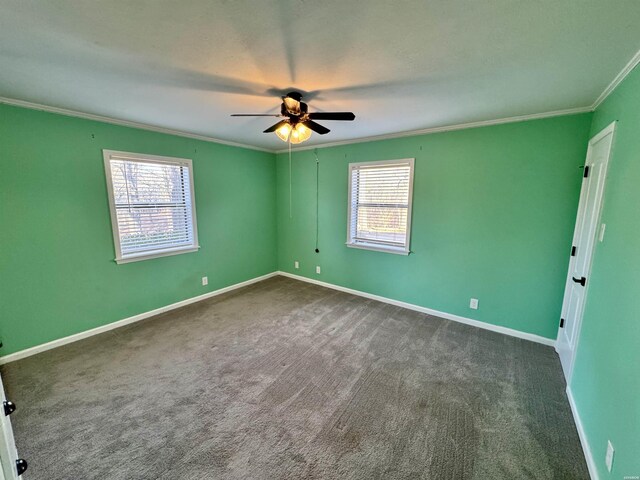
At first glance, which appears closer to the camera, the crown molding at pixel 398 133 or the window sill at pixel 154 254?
the crown molding at pixel 398 133

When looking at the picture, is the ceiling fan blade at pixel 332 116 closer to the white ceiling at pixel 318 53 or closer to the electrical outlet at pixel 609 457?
the white ceiling at pixel 318 53

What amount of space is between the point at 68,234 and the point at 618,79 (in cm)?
495

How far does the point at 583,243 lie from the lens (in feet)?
7.57

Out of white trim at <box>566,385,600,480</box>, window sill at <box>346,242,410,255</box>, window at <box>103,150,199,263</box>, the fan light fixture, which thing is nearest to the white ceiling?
the fan light fixture

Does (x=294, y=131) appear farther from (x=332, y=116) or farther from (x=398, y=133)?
(x=398, y=133)

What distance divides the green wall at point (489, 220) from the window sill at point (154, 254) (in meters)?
2.46

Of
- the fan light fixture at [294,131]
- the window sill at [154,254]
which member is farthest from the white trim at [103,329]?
the fan light fixture at [294,131]

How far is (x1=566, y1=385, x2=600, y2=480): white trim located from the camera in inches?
59.2

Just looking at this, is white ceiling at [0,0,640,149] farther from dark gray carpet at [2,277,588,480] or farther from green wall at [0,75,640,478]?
dark gray carpet at [2,277,588,480]

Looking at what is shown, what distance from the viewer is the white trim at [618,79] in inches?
62.1

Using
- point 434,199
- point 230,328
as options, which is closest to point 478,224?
point 434,199

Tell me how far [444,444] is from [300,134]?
255cm

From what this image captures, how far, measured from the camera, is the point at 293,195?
4.81 metres

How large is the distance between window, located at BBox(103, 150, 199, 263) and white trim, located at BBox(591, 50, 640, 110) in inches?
168
